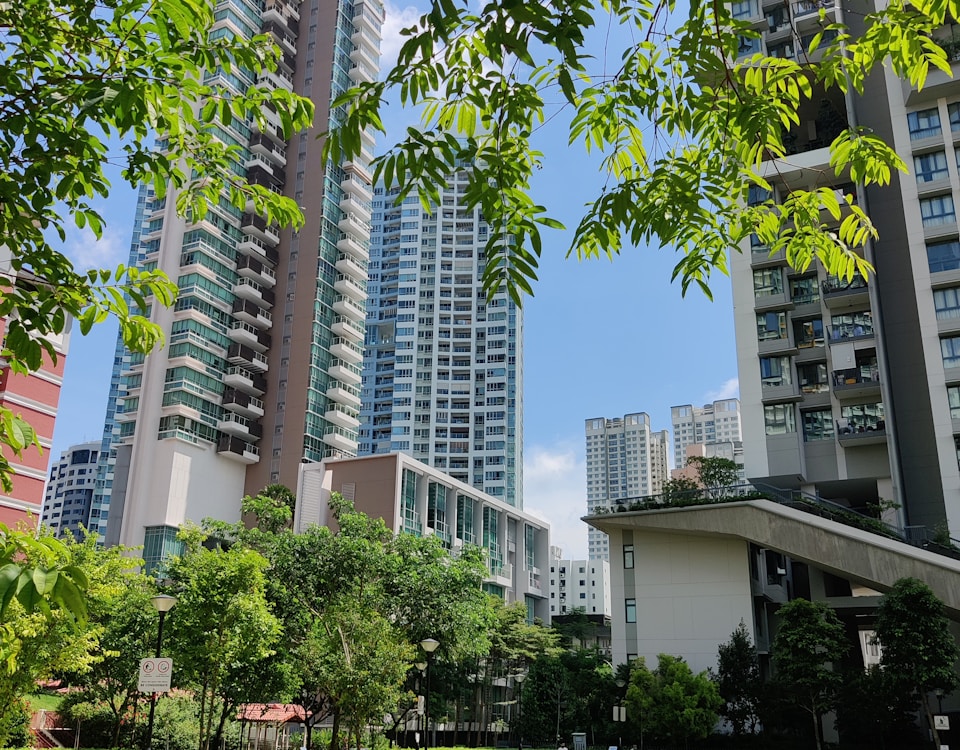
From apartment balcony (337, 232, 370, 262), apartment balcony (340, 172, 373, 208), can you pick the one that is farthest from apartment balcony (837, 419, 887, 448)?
apartment balcony (340, 172, 373, 208)

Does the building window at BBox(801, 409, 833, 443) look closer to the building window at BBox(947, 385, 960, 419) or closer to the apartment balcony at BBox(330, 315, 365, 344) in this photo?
the building window at BBox(947, 385, 960, 419)

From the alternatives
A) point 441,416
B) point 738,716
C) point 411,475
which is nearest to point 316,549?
point 738,716

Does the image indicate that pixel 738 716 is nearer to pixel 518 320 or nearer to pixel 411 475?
pixel 411 475

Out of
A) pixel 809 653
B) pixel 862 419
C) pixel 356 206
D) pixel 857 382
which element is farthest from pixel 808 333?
pixel 356 206

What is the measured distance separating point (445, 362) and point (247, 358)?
4821cm

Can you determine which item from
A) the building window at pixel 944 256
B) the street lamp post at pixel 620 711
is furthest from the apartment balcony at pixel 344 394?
the building window at pixel 944 256

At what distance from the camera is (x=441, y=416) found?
110 m

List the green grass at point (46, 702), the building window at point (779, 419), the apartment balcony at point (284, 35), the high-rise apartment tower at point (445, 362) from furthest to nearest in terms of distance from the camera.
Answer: the high-rise apartment tower at point (445, 362) → the apartment balcony at point (284, 35) → the building window at point (779, 419) → the green grass at point (46, 702)

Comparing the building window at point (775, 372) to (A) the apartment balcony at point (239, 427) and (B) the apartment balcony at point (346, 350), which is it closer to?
(B) the apartment balcony at point (346, 350)

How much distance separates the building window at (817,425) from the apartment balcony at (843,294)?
17.8 feet

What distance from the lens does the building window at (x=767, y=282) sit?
44094 millimetres

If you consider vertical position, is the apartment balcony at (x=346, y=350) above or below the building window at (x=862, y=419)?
above

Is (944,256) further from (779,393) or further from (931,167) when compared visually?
(779,393)

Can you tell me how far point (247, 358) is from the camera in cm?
6494
